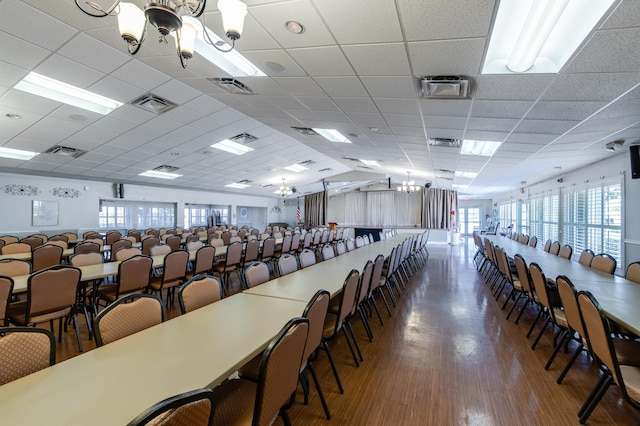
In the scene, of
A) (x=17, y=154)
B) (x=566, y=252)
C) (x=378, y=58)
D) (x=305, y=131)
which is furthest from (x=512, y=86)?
(x=17, y=154)

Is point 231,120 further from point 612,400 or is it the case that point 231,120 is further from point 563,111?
point 612,400

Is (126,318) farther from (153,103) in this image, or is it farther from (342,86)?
(153,103)

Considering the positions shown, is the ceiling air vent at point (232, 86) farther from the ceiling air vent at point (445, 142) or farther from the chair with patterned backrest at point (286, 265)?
the ceiling air vent at point (445, 142)

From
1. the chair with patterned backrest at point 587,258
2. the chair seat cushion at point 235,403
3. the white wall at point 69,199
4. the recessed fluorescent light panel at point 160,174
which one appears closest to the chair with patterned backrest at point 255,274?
the chair seat cushion at point 235,403

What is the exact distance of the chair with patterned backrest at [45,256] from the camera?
15.5 feet

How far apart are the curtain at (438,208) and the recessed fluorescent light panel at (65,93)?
14.9 m

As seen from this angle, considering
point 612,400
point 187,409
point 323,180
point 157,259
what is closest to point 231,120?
point 157,259

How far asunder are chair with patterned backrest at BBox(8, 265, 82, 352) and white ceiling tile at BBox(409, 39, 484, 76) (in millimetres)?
4042

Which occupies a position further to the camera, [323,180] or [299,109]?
[323,180]

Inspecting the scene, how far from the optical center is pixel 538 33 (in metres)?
2.08

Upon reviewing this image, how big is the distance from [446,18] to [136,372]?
2.79 m

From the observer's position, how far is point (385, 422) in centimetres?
215

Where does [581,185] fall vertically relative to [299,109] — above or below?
below

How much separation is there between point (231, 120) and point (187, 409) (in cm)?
606
